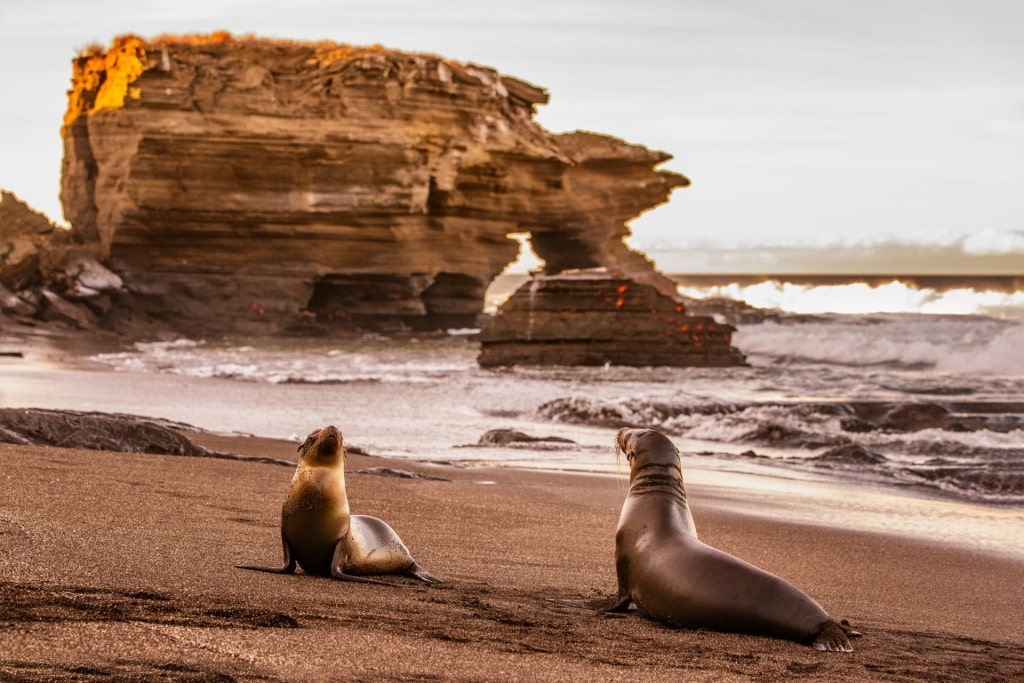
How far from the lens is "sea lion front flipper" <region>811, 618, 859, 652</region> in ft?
12.1

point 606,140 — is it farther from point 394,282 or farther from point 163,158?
point 163,158

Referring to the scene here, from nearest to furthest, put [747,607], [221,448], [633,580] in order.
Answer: [747,607], [633,580], [221,448]

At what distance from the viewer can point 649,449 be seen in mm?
4684

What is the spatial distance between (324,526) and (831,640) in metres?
1.65

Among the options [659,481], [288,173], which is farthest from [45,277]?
[659,481]

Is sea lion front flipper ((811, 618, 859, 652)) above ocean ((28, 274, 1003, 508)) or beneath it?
beneath

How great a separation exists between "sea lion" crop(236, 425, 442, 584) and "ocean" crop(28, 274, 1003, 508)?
17.4ft

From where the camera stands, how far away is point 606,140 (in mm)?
44281

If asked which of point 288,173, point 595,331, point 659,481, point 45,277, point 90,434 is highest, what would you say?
point 288,173

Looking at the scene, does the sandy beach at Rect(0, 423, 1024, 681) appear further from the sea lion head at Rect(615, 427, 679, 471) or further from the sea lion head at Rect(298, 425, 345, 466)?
the sea lion head at Rect(615, 427, 679, 471)

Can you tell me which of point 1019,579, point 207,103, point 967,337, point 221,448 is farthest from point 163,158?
point 1019,579

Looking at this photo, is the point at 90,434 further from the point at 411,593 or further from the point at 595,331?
the point at 595,331

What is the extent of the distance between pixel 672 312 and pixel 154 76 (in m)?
17.7

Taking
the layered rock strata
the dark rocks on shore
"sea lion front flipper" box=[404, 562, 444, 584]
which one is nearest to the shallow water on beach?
the layered rock strata
